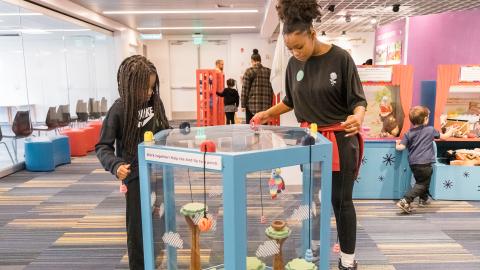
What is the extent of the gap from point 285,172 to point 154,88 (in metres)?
0.81

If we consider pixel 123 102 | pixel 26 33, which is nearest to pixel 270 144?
pixel 123 102

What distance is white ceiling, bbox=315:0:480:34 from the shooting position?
7258mm

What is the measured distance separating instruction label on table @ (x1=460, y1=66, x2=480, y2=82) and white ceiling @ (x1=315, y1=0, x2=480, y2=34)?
3.51 m

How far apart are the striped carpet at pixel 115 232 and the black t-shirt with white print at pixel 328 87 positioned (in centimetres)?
46

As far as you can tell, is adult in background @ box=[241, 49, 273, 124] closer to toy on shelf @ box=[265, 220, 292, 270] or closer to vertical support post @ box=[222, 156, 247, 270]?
toy on shelf @ box=[265, 220, 292, 270]

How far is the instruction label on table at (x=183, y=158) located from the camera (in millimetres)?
1051

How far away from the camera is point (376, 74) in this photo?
3.57 metres

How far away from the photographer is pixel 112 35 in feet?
31.3

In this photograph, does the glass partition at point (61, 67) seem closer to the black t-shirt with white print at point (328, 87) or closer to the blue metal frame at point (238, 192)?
the black t-shirt with white print at point (328, 87)

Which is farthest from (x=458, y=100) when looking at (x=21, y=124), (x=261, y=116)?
(x=21, y=124)

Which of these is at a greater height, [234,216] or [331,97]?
[331,97]

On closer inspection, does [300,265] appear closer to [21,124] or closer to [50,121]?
[21,124]

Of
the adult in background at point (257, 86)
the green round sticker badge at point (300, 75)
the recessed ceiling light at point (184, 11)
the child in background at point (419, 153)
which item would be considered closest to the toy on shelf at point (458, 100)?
the child in background at point (419, 153)

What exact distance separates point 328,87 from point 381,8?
7.12 metres
